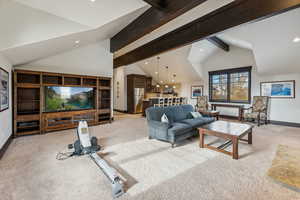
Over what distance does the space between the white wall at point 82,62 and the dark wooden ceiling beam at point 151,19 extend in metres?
0.83

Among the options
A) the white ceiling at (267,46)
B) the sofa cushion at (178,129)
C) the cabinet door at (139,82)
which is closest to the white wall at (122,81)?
the cabinet door at (139,82)

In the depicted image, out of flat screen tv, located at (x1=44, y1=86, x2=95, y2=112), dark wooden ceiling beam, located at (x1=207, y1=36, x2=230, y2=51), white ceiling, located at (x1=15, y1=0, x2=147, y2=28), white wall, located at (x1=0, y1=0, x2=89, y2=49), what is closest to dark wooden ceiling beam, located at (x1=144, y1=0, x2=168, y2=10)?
white ceiling, located at (x1=15, y1=0, x2=147, y2=28)

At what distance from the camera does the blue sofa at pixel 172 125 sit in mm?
3297

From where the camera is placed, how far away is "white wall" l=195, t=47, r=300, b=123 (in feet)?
17.8

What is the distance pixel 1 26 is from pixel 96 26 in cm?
166

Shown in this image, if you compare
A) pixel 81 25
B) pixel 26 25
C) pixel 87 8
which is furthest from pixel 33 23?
pixel 87 8

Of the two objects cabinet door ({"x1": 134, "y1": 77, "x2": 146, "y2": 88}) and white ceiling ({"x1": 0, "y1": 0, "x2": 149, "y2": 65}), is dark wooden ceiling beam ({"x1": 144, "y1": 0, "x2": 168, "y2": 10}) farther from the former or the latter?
cabinet door ({"x1": 134, "y1": 77, "x2": 146, "y2": 88})

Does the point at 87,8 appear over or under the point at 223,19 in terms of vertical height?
under

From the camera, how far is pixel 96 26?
10.6ft

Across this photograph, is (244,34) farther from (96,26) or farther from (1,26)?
(1,26)

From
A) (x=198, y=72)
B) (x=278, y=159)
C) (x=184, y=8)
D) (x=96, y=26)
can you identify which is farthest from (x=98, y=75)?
(x=278, y=159)

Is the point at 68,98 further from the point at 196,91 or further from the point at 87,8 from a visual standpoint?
the point at 196,91

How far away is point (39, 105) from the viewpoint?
14.1ft

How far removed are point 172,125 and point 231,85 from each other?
5.37 metres
